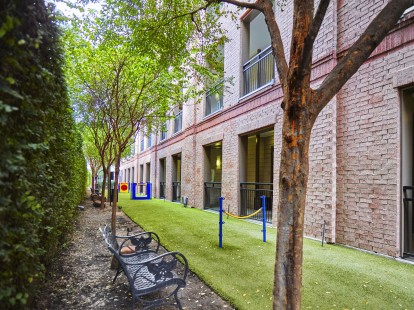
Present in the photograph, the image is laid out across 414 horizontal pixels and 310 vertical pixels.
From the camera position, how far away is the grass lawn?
377cm

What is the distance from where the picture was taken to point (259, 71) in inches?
397

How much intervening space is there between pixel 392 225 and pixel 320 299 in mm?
2693

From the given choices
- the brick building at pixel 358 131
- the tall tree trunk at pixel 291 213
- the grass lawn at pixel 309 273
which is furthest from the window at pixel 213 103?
the tall tree trunk at pixel 291 213

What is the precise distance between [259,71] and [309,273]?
728 centimetres

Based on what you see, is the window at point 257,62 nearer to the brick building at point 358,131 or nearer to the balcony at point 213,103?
the brick building at point 358,131

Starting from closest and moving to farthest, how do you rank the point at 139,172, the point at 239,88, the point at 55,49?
1. the point at 55,49
2. the point at 239,88
3. the point at 139,172

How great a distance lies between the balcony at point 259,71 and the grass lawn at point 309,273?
5.27 m

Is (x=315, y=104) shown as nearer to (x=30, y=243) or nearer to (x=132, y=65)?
(x=30, y=243)

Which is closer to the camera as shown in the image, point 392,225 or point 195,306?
point 195,306

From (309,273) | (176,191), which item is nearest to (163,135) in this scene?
(176,191)

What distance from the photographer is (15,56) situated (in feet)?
5.76

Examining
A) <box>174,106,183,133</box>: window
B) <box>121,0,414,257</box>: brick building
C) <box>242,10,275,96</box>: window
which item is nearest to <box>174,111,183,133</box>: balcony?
<box>174,106,183,133</box>: window

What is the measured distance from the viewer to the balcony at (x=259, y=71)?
959cm

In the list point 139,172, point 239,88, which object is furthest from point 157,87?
point 139,172
